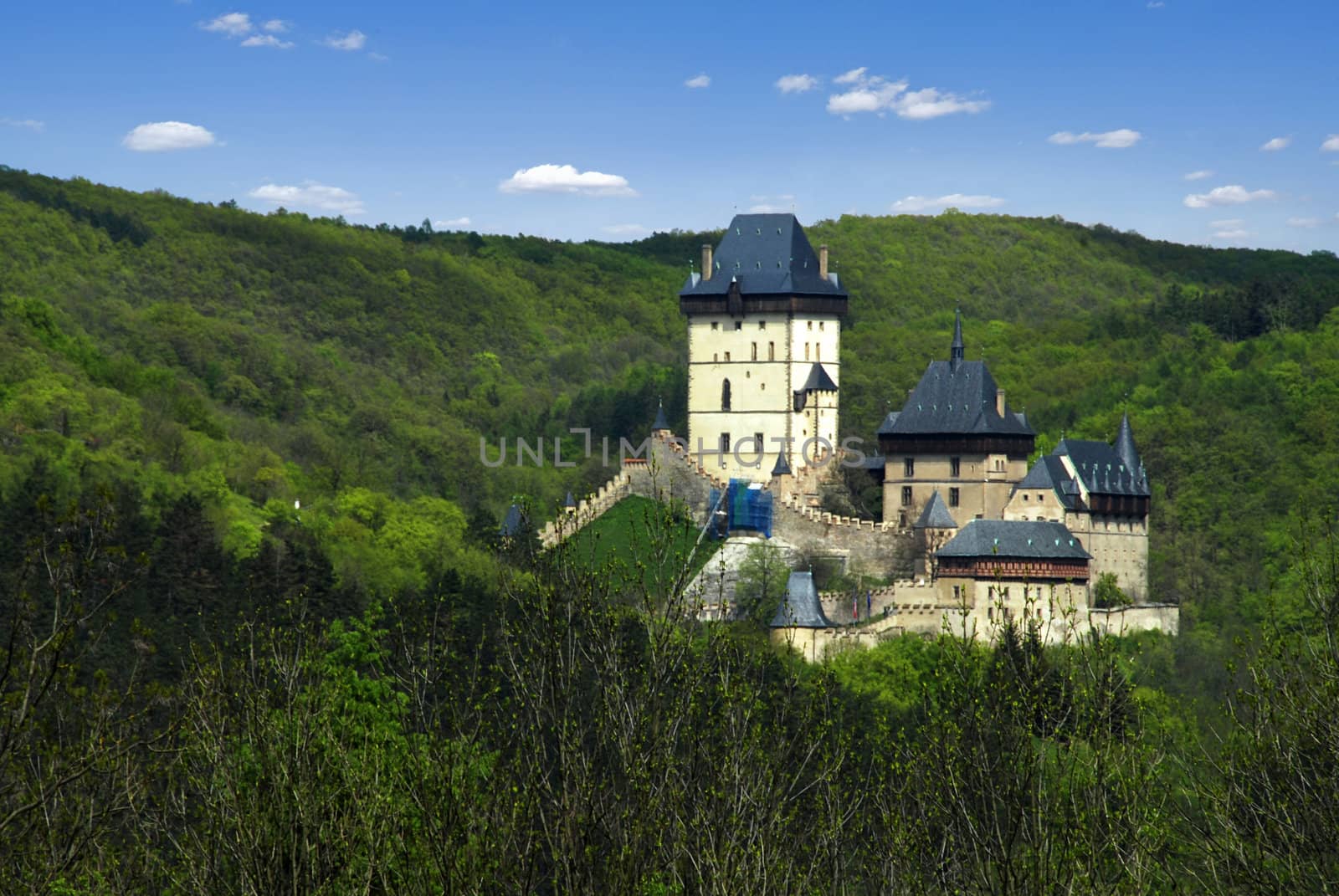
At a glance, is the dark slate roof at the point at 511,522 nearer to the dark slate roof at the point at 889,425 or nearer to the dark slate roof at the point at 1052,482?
the dark slate roof at the point at 889,425

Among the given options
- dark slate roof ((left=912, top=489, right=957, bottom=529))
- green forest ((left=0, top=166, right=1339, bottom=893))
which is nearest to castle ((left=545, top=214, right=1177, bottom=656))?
dark slate roof ((left=912, top=489, right=957, bottom=529))

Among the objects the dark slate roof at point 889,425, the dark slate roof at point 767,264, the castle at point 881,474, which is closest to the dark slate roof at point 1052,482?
the castle at point 881,474

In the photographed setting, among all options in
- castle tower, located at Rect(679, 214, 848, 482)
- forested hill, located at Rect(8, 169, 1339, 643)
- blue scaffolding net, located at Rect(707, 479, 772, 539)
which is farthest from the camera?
forested hill, located at Rect(8, 169, 1339, 643)

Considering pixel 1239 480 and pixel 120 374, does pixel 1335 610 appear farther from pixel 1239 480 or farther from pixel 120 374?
pixel 120 374

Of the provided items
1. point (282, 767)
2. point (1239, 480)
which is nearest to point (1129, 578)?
point (1239, 480)

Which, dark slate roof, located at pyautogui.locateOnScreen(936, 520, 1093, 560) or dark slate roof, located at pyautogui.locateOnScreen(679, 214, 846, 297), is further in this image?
dark slate roof, located at pyautogui.locateOnScreen(679, 214, 846, 297)

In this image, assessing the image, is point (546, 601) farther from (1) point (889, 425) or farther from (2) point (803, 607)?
(1) point (889, 425)

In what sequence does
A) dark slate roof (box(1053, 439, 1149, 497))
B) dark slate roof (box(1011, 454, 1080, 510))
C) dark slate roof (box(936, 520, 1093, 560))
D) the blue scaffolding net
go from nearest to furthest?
dark slate roof (box(936, 520, 1093, 560)) < dark slate roof (box(1011, 454, 1080, 510)) < dark slate roof (box(1053, 439, 1149, 497)) < the blue scaffolding net

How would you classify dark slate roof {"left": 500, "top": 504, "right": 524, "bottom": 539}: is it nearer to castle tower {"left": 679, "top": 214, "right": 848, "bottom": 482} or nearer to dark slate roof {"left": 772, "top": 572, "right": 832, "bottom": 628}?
castle tower {"left": 679, "top": 214, "right": 848, "bottom": 482}
